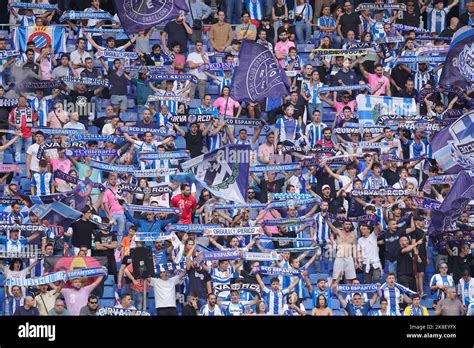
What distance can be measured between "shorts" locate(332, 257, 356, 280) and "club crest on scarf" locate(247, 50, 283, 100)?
3240 mm

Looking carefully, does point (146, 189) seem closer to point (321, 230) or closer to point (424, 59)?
point (321, 230)

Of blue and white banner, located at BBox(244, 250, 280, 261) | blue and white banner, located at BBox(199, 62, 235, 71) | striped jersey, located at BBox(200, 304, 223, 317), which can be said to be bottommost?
striped jersey, located at BBox(200, 304, 223, 317)

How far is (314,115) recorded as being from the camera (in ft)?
102

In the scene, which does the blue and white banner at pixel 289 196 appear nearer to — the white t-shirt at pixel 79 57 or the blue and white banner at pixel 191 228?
Answer: the blue and white banner at pixel 191 228

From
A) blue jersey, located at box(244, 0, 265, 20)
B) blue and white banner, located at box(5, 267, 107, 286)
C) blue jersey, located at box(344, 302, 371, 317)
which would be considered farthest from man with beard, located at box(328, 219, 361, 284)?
blue jersey, located at box(244, 0, 265, 20)

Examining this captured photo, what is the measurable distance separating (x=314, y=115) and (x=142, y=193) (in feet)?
11.0

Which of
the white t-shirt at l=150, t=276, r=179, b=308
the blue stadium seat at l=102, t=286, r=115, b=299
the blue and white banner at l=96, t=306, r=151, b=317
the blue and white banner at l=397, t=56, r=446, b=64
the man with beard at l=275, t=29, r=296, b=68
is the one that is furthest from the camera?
the man with beard at l=275, t=29, r=296, b=68

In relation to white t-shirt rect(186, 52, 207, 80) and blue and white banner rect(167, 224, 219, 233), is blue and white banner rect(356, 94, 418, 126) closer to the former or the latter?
white t-shirt rect(186, 52, 207, 80)

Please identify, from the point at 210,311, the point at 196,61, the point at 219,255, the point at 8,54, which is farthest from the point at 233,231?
the point at 8,54

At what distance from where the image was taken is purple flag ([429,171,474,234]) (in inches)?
1125

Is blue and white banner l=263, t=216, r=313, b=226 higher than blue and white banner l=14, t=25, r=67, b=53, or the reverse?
blue and white banner l=14, t=25, r=67, b=53

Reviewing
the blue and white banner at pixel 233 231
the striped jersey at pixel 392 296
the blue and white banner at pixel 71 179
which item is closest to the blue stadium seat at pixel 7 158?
the blue and white banner at pixel 71 179
